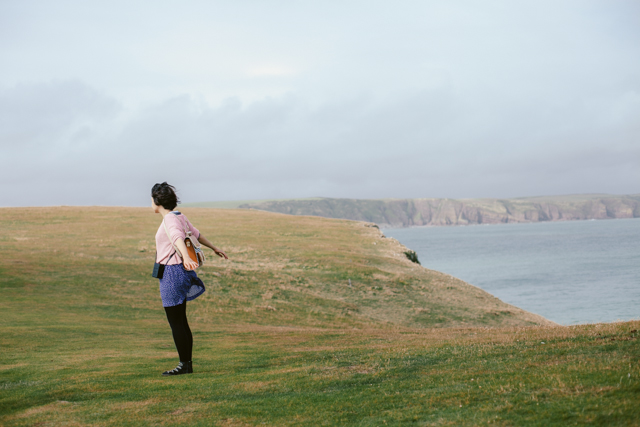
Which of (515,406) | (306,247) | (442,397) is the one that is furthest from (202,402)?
(306,247)

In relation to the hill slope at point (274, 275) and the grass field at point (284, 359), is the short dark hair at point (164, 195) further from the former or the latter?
the hill slope at point (274, 275)

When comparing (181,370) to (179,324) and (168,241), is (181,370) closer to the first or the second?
(179,324)

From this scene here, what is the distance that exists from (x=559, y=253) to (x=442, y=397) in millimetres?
132720

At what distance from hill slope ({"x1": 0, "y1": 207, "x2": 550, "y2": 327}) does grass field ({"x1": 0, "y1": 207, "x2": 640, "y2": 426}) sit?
0.90ft

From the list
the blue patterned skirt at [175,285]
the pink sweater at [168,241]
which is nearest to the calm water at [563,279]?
the blue patterned skirt at [175,285]

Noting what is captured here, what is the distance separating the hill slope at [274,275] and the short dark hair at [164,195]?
21.4 m

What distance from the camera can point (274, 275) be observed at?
4588 cm

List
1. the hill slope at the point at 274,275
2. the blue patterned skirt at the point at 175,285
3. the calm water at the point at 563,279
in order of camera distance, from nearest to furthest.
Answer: the blue patterned skirt at the point at 175,285, the hill slope at the point at 274,275, the calm water at the point at 563,279

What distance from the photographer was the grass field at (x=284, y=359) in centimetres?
776

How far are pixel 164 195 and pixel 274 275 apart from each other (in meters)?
35.7

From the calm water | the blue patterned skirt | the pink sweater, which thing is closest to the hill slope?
the calm water

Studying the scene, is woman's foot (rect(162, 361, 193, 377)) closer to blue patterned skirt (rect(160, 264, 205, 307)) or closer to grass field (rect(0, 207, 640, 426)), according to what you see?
grass field (rect(0, 207, 640, 426))

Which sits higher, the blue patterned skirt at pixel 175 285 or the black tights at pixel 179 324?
the blue patterned skirt at pixel 175 285

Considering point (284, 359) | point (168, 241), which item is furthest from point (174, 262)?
point (284, 359)
